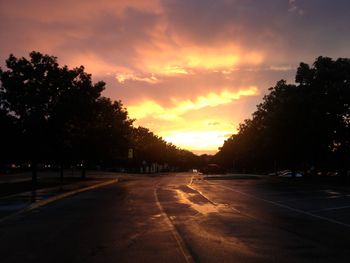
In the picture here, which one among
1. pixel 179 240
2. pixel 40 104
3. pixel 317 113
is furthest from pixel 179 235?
pixel 317 113

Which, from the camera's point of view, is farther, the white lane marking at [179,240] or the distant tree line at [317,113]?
the distant tree line at [317,113]

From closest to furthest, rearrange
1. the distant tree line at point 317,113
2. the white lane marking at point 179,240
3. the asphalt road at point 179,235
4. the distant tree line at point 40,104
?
1. the white lane marking at point 179,240
2. the asphalt road at point 179,235
3. the distant tree line at point 40,104
4. the distant tree line at point 317,113

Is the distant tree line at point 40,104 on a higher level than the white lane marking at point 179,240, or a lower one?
higher

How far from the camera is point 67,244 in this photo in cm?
1212

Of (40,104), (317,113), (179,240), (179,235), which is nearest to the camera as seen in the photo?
(179,240)

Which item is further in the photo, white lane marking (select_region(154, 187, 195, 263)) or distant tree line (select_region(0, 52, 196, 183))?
distant tree line (select_region(0, 52, 196, 183))

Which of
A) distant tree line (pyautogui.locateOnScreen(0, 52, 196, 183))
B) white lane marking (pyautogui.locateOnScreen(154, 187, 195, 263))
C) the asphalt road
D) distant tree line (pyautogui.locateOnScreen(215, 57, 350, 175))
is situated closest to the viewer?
white lane marking (pyautogui.locateOnScreen(154, 187, 195, 263))

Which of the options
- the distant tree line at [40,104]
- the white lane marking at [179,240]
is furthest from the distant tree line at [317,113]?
the white lane marking at [179,240]

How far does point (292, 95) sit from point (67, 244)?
124 ft

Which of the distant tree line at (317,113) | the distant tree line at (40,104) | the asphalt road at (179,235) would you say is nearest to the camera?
the asphalt road at (179,235)

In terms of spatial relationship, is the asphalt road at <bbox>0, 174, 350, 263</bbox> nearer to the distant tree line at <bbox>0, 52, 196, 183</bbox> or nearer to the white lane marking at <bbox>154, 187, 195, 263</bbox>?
the white lane marking at <bbox>154, 187, 195, 263</bbox>

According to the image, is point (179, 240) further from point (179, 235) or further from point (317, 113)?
point (317, 113)

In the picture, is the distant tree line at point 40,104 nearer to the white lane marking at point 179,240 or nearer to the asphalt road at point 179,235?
the asphalt road at point 179,235

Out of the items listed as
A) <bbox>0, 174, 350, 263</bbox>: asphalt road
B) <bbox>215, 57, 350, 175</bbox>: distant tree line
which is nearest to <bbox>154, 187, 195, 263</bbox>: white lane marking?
<bbox>0, 174, 350, 263</bbox>: asphalt road
